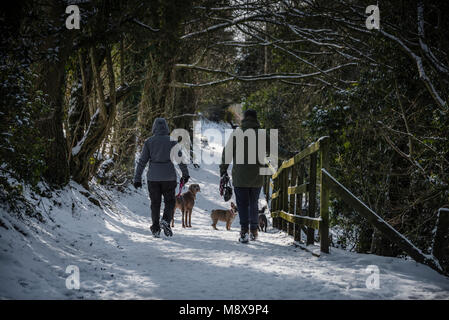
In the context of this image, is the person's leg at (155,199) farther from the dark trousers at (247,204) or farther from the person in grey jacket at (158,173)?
the dark trousers at (247,204)

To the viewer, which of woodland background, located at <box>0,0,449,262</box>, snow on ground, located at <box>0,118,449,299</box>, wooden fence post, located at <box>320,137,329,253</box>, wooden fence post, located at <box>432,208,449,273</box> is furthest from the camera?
wooden fence post, located at <box>320,137,329,253</box>

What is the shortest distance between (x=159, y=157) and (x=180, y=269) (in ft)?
9.70

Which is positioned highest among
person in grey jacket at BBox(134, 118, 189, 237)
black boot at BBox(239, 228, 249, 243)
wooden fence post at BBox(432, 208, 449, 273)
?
person in grey jacket at BBox(134, 118, 189, 237)

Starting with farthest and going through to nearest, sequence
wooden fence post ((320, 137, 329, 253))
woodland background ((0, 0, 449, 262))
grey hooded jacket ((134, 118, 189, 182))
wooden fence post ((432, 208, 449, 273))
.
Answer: grey hooded jacket ((134, 118, 189, 182)) → wooden fence post ((320, 137, 329, 253)) → woodland background ((0, 0, 449, 262)) → wooden fence post ((432, 208, 449, 273))

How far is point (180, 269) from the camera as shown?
14.1ft

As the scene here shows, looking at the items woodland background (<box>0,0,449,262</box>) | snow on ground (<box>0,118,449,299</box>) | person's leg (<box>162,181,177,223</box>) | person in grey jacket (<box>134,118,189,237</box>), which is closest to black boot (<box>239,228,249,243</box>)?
snow on ground (<box>0,118,449,299</box>)

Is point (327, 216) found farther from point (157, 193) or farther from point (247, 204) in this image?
point (157, 193)

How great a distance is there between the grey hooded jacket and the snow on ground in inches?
45.5

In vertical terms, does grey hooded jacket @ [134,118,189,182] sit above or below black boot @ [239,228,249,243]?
above

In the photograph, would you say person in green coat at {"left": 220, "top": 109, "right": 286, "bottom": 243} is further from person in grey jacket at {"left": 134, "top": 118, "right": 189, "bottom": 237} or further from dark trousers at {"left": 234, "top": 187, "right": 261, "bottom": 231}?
person in grey jacket at {"left": 134, "top": 118, "right": 189, "bottom": 237}

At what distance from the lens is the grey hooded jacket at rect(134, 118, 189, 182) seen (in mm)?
6875

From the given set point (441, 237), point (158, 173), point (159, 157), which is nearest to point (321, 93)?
point (159, 157)

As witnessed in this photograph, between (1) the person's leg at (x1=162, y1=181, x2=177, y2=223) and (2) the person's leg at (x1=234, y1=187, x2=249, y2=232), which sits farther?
(1) the person's leg at (x1=162, y1=181, x2=177, y2=223)
